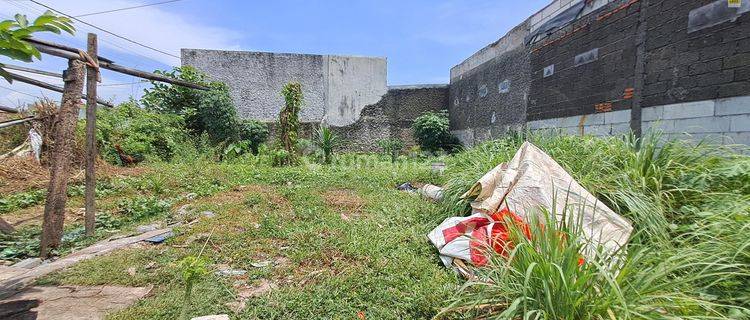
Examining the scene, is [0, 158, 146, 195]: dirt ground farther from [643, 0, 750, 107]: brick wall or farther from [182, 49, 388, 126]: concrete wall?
[643, 0, 750, 107]: brick wall

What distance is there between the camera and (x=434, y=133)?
10.1 m

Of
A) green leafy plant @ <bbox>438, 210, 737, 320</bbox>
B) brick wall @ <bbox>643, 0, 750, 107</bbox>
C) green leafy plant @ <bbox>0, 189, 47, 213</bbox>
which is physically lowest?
green leafy plant @ <bbox>0, 189, 47, 213</bbox>

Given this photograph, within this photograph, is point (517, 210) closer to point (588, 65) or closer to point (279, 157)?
point (588, 65)

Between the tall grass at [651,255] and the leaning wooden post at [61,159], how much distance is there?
10.5 ft

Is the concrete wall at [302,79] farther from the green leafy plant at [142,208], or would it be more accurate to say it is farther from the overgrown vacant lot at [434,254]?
the green leafy plant at [142,208]

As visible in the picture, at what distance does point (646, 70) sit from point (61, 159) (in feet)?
20.1

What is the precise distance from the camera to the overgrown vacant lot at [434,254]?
147 cm

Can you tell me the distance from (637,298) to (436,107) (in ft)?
33.2

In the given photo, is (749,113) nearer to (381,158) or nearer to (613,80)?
(613,80)

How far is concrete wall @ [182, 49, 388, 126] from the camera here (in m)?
9.88

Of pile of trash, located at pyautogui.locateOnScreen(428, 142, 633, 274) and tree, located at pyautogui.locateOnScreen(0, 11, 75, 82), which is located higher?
tree, located at pyautogui.locateOnScreen(0, 11, 75, 82)

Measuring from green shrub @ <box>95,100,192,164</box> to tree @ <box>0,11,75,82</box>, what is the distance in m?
6.47

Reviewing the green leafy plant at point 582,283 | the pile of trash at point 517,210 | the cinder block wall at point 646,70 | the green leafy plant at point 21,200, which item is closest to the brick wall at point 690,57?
the cinder block wall at point 646,70

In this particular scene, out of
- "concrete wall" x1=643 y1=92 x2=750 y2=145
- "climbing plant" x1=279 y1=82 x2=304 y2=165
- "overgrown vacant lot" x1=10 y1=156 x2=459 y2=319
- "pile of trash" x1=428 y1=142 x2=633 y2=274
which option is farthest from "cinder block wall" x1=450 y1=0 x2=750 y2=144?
"climbing plant" x1=279 y1=82 x2=304 y2=165
